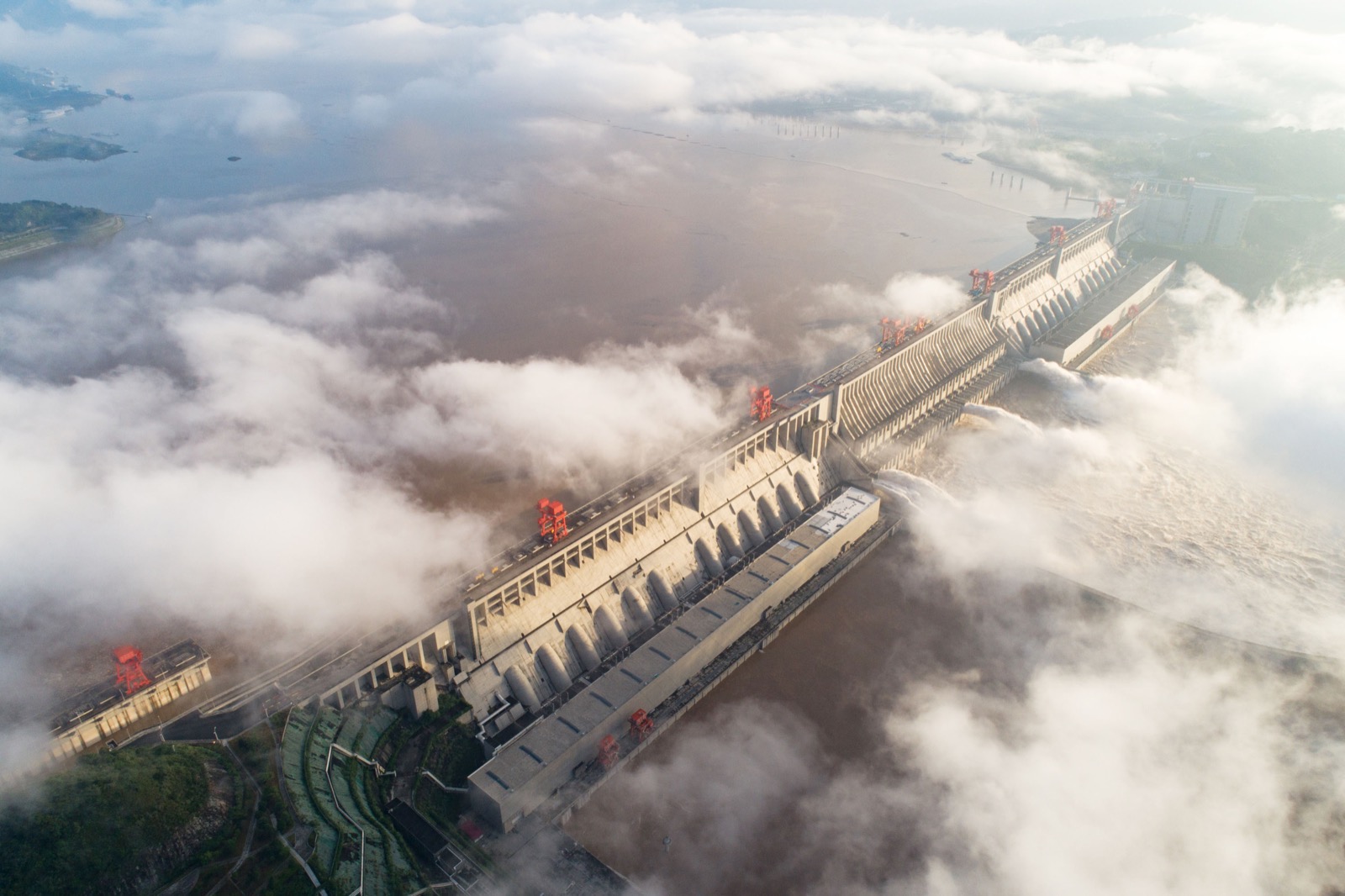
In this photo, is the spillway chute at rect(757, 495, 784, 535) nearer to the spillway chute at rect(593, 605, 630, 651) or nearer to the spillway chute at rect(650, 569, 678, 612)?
the spillway chute at rect(650, 569, 678, 612)

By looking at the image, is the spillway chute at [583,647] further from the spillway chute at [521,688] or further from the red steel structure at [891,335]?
the red steel structure at [891,335]

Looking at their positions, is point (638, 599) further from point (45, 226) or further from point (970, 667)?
point (45, 226)

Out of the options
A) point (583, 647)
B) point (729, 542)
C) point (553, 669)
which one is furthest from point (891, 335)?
point (553, 669)

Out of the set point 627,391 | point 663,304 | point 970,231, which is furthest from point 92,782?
point 970,231

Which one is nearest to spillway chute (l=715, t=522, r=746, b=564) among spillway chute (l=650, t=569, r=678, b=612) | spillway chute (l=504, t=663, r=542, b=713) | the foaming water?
spillway chute (l=650, t=569, r=678, b=612)

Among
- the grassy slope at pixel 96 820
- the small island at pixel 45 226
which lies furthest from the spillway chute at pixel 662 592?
the small island at pixel 45 226

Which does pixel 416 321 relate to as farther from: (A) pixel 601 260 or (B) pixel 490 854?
(B) pixel 490 854

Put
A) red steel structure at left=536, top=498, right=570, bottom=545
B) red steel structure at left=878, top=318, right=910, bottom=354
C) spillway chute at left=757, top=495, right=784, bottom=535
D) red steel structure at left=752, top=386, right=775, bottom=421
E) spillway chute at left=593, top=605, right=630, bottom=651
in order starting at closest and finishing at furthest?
red steel structure at left=536, top=498, right=570, bottom=545 < spillway chute at left=593, top=605, right=630, bottom=651 < spillway chute at left=757, top=495, right=784, bottom=535 < red steel structure at left=752, top=386, right=775, bottom=421 < red steel structure at left=878, top=318, right=910, bottom=354

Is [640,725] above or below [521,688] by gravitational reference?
below
